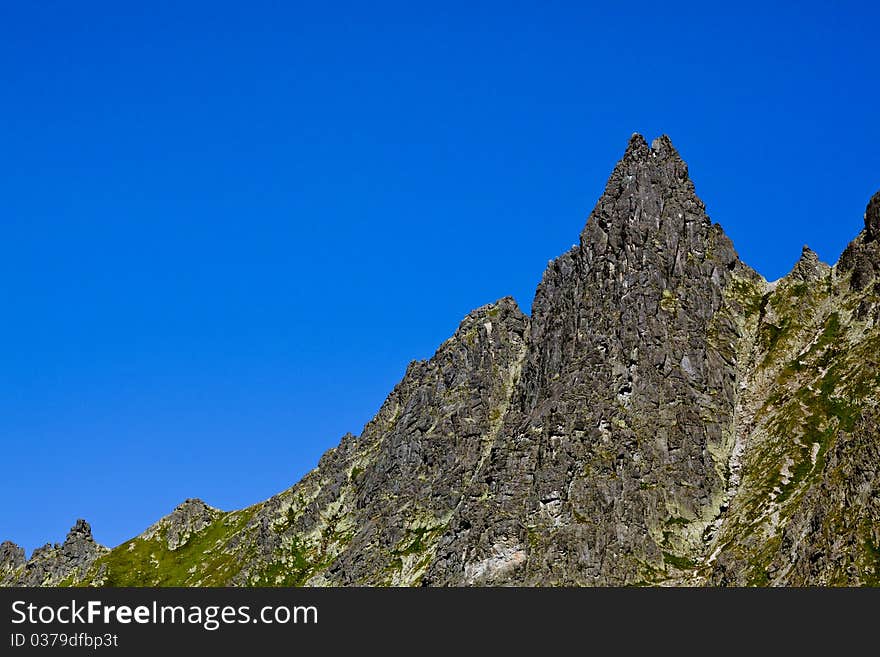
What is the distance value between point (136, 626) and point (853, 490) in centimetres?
11533

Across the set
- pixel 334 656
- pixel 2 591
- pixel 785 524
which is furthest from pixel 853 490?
pixel 2 591

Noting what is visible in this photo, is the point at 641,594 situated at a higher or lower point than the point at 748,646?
higher

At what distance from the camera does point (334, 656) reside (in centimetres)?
8544

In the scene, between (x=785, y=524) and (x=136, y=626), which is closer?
(x=136, y=626)

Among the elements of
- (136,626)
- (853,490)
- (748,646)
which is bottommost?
(748,646)

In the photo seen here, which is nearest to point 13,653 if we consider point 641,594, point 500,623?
point 500,623

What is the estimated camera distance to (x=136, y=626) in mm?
88062

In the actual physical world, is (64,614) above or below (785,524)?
below

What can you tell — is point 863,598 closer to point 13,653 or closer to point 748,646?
point 748,646

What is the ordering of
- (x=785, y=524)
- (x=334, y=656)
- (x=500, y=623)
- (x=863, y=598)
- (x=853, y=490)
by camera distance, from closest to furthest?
(x=334, y=656) < (x=500, y=623) < (x=863, y=598) < (x=853, y=490) < (x=785, y=524)

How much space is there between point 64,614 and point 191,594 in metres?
9.05

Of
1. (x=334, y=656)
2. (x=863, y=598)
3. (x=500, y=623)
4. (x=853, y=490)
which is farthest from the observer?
(x=853, y=490)

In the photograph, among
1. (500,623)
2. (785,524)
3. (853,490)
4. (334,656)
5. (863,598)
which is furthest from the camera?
(785,524)

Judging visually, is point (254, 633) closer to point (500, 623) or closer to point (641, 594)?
point (500, 623)
